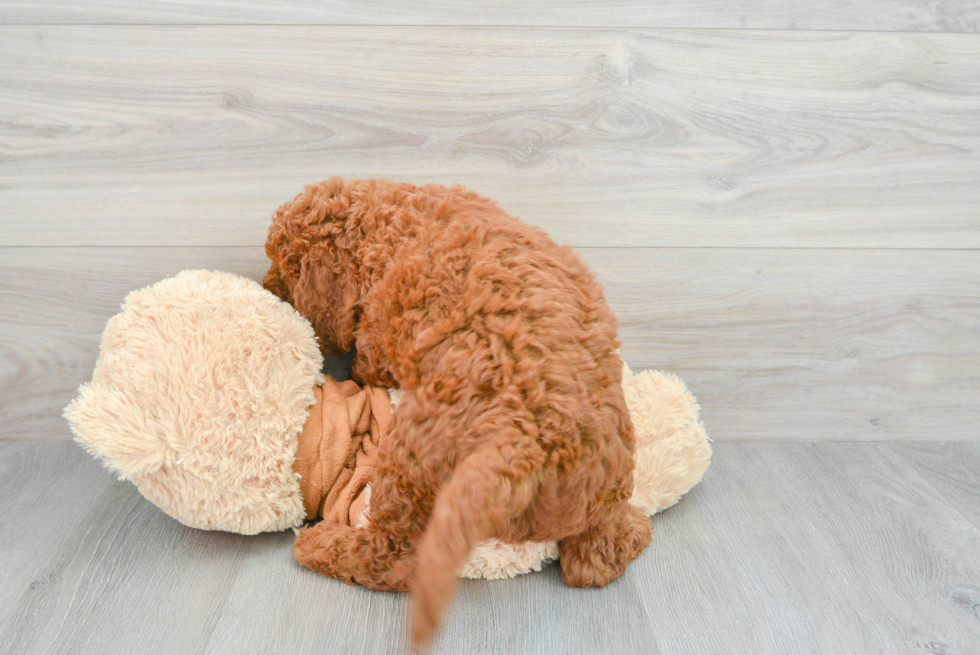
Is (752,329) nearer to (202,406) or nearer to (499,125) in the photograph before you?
(499,125)

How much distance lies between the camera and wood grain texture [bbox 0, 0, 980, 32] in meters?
0.97

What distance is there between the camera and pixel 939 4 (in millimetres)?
1021

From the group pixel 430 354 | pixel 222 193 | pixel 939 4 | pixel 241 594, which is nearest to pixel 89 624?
pixel 241 594

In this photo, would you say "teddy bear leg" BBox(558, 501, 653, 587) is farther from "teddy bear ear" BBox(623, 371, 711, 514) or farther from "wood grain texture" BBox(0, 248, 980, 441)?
"wood grain texture" BBox(0, 248, 980, 441)

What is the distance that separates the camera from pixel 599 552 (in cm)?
83

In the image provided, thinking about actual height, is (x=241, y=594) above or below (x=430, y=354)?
below

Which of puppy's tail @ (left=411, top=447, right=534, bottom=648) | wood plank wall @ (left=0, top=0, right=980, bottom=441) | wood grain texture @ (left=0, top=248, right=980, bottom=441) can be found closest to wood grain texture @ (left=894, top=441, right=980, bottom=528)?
wood grain texture @ (left=0, top=248, right=980, bottom=441)

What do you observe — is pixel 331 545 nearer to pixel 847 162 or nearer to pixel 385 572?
pixel 385 572

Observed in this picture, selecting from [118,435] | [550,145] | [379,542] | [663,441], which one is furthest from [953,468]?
[118,435]

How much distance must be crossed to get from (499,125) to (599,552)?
638 mm

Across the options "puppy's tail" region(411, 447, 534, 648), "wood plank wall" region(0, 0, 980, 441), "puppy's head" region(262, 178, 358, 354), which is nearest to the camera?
"puppy's tail" region(411, 447, 534, 648)

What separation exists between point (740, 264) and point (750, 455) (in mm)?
340

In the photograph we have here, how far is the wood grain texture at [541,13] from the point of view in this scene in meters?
0.97

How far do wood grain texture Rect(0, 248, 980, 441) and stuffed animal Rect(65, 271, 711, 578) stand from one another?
182mm
